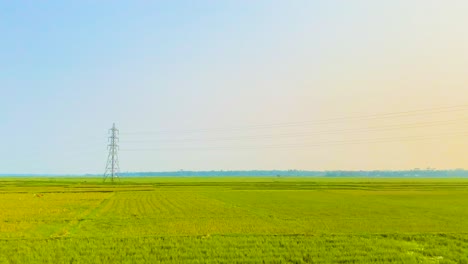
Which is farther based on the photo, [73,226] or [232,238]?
[73,226]

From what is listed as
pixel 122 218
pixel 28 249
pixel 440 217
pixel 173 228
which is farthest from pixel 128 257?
pixel 440 217

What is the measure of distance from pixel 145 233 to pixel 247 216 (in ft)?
31.0

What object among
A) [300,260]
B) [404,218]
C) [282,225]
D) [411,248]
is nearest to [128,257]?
[300,260]

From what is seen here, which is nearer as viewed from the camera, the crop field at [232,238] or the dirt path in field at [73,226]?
the crop field at [232,238]

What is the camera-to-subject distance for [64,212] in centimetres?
3150

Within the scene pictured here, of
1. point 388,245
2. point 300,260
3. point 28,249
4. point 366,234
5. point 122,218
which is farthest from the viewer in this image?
point 122,218

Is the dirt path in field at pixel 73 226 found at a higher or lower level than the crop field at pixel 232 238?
higher

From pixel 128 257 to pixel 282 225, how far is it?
35.3 feet

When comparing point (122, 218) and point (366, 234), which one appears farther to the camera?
point (122, 218)

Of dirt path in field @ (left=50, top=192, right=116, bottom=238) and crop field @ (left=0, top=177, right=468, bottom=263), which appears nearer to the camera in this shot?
crop field @ (left=0, top=177, right=468, bottom=263)

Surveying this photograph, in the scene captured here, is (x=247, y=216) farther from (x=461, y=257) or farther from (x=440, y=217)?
(x=461, y=257)

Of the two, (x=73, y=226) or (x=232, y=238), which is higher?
(x=73, y=226)

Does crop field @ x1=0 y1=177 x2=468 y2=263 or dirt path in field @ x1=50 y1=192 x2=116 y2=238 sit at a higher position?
dirt path in field @ x1=50 y1=192 x2=116 y2=238

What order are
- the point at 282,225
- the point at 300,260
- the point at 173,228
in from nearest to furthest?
the point at 300,260, the point at 173,228, the point at 282,225
